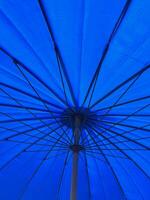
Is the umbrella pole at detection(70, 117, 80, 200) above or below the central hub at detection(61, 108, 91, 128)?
below

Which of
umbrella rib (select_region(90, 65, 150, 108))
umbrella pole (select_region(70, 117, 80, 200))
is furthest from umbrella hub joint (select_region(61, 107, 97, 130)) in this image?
umbrella rib (select_region(90, 65, 150, 108))

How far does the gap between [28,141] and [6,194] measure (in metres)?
1.05

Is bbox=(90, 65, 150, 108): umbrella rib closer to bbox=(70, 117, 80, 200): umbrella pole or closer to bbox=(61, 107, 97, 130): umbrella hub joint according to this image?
bbox=(61, 107, 97, 130): umbrella hub joint

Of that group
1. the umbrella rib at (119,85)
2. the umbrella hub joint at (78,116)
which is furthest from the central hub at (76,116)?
the umbrella rib at (119,85)

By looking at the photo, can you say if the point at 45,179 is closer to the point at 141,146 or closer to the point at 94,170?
the point at 94,170

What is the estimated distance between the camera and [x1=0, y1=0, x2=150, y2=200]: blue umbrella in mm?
2393

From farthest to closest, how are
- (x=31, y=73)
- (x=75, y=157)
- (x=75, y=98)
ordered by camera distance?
1. (x=75, y=157)
2. (x=75, y=98)
3. (x=31, y=73)

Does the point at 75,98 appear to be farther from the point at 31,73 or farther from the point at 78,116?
the point at 31,73

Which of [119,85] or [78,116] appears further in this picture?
[78,116]

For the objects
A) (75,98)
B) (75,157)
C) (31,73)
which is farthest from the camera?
(75,157)

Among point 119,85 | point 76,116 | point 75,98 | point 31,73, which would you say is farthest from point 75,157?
point 31,73

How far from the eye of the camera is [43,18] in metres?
2.41

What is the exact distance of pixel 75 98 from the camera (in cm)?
333

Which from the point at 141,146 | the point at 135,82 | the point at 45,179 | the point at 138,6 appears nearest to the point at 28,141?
the point at 45,179
